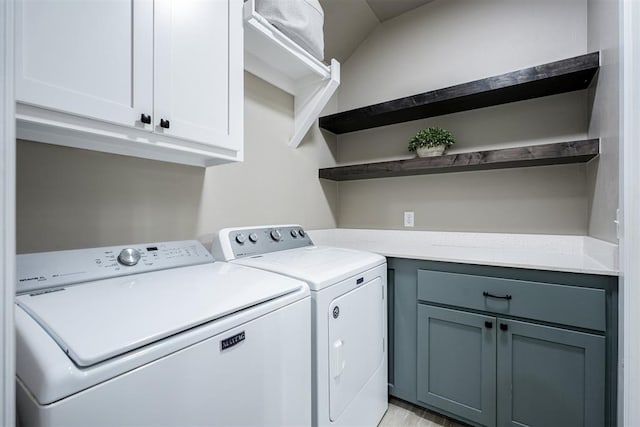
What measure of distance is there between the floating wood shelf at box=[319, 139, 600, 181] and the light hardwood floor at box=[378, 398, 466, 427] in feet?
5.00

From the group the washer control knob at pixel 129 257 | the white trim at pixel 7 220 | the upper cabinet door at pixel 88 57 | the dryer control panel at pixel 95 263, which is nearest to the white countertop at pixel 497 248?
the dryer control panel at pixel 95 263

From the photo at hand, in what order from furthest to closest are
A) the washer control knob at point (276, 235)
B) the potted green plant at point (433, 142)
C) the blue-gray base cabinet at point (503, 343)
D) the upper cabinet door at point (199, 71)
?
the potted green plant at point (433, 142), the washer control knob at point (276, 235), the blue-gray base cabinet at point (503, 343), the upper cabinet door at point (199, 71)

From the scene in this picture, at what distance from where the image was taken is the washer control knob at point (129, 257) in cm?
108

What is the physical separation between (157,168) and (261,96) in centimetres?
85

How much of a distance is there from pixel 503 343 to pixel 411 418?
71 cm

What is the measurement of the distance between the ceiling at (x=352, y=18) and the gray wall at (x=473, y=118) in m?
0.07

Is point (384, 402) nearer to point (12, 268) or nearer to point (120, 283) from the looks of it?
point (120, 283)

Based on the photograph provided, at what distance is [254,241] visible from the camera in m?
1.55

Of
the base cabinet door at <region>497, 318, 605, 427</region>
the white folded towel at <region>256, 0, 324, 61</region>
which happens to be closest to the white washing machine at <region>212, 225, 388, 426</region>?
the base cabinet door at <region>497, 318, 605, 427</region>

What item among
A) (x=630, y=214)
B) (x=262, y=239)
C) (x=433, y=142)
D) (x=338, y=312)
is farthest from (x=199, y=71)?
(x=630, y=214)

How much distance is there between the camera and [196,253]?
1319 mm

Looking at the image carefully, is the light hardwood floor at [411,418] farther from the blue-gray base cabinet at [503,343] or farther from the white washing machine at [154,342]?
the white washing machine at [154,342]

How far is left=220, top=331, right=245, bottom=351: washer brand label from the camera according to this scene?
0.74 m

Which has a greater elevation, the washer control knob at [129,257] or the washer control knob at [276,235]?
the washer control knob at [276,235]
